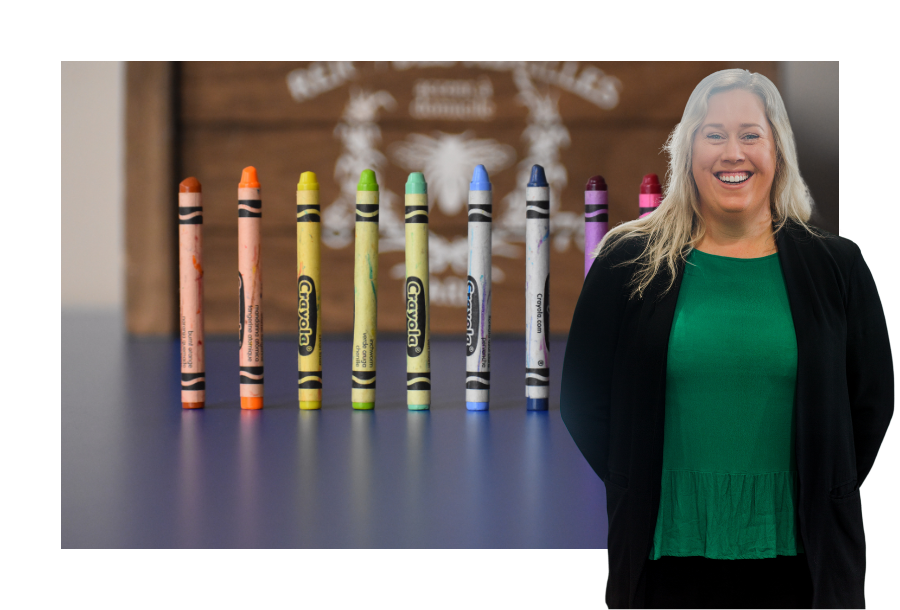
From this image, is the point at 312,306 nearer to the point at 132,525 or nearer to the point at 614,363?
the point at 132,525

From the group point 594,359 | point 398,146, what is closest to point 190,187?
point 594,359

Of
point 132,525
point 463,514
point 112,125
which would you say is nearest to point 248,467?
point 132,525

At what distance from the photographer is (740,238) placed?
143cm

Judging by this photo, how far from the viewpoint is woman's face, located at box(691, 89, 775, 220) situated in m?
1.40

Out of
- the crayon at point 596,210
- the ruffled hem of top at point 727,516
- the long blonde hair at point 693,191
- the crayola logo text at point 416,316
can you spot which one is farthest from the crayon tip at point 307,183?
the ruffled hem of top at point 727,516

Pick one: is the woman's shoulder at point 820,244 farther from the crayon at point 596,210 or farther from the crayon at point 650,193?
the crayon at point 596,210

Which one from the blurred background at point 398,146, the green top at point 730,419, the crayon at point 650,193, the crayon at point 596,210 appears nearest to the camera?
the green top at point 730,419

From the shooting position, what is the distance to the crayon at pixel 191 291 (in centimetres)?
270

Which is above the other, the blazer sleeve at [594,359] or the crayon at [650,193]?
the crayon at [650,193]

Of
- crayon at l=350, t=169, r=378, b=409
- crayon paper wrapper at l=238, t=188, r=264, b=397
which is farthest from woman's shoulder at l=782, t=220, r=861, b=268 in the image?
crayon paper wrapper at l=238, t=188, r=264, b=397

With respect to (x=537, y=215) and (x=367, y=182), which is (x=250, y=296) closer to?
(x=367, y=182)

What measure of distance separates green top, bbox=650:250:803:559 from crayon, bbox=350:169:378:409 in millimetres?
1397

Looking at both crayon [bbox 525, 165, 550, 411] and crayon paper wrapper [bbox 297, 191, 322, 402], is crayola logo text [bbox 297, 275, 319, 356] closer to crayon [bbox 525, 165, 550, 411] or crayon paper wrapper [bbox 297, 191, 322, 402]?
crayon paper wrapper [bbox 297, 191, 322, 402]

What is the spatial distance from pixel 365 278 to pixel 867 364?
1547 millimetres
